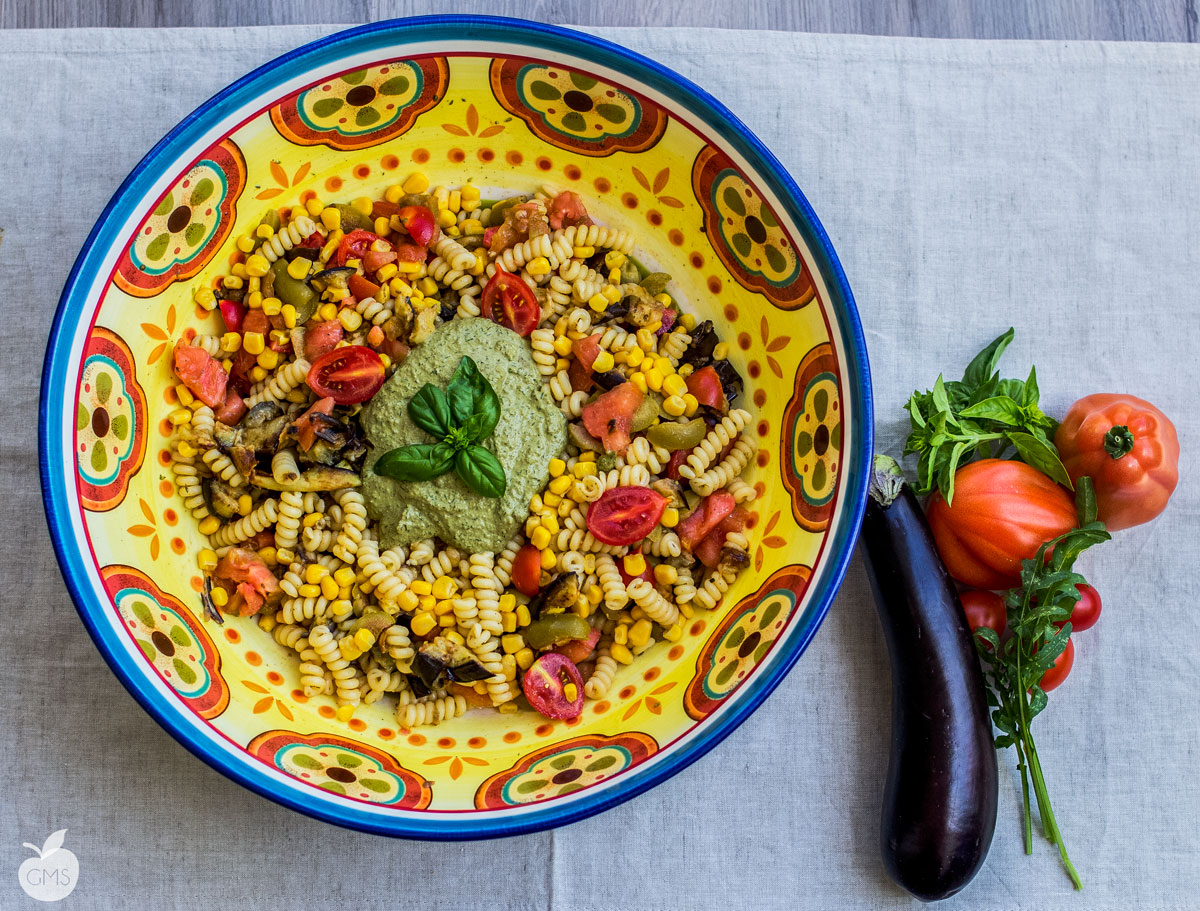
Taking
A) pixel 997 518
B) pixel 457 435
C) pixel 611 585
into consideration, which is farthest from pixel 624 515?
pixel 997 518

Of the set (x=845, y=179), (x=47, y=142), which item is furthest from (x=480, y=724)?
(x=47, y=142)

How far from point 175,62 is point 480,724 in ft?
8.46

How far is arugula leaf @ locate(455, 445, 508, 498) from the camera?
285 centimetres

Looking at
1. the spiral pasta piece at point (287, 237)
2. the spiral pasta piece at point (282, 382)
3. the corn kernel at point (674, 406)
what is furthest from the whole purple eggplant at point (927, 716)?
the spiral pasta piece at point (287, 237)

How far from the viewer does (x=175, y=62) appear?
10.8 feet

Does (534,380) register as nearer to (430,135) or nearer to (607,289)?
(607,289)

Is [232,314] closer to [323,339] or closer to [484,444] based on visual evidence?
[323,339]

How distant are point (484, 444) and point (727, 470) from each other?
80 centimetres

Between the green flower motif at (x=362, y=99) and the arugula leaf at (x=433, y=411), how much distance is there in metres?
0.93

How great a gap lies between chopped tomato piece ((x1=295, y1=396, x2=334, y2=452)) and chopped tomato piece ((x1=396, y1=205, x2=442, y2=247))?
63cm

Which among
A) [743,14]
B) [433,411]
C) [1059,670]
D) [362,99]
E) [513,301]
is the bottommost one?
[1059,670]

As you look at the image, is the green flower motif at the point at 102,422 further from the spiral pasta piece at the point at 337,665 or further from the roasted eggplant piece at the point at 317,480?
the spiral pasta piece at the point at 337,665

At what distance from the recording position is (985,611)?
10.5 feet

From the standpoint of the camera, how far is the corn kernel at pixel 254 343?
2984 mm
